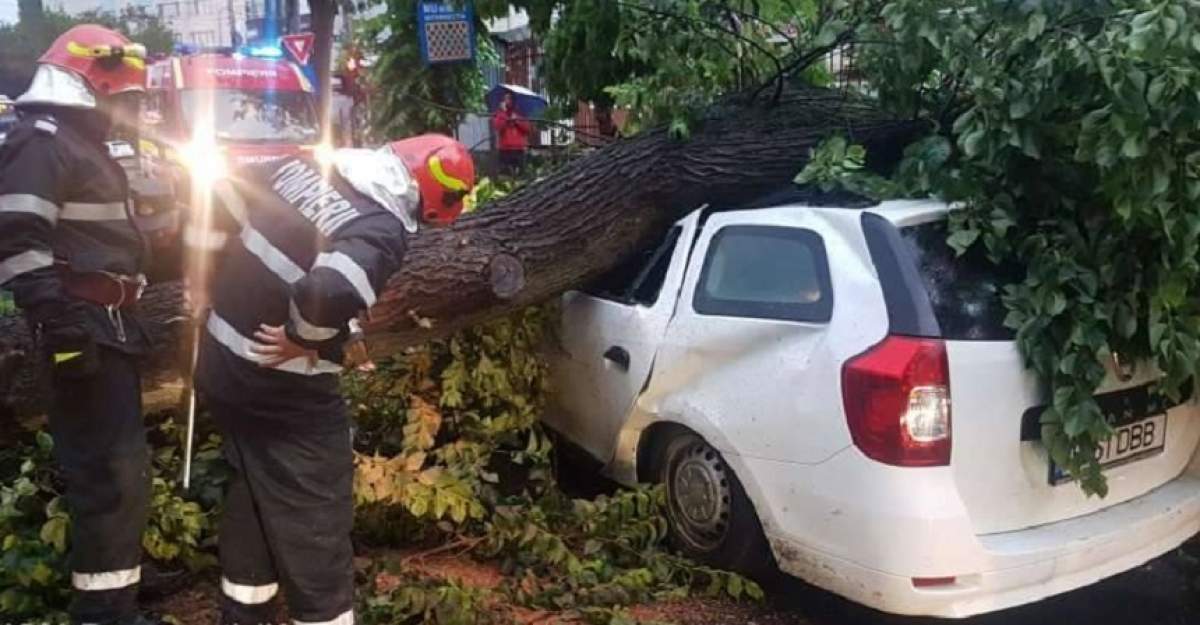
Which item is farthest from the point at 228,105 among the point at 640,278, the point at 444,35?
the point at 640,278

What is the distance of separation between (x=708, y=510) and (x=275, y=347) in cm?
173

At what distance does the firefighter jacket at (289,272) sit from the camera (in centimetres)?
271

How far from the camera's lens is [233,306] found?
2971 mm

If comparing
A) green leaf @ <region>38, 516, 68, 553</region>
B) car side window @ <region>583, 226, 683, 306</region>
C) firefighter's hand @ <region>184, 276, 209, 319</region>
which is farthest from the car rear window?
green leaf @ <region>38, 516, 68, 553</region>

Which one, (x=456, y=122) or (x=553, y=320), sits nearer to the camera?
(x=553, y=320)

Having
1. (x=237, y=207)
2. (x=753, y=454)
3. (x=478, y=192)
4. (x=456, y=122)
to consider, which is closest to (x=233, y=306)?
(x=237, y=207)

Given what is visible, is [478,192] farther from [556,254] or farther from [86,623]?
[86,623]

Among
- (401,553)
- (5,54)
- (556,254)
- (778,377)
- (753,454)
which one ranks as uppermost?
(5,54)

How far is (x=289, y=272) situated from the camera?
2861 millimetres

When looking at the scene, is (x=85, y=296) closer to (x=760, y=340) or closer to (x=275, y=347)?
(x=275, y=347)

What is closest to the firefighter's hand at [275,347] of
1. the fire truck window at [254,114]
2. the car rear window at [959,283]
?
the car rear window at [959,283]

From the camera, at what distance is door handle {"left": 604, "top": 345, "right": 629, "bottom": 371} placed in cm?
426

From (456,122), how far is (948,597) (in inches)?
416

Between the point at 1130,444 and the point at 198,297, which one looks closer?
the point at 198,297
